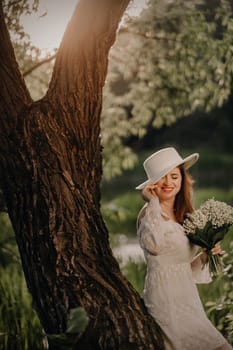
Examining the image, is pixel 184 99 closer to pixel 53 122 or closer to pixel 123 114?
pixel 123 114

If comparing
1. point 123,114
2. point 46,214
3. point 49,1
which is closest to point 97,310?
point 46,214

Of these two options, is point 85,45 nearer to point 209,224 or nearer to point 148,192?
point 148,192

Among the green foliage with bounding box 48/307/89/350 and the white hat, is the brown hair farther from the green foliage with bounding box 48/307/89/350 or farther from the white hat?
the green foliage with bounding box 48/307/89/350

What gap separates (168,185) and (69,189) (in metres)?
0.43

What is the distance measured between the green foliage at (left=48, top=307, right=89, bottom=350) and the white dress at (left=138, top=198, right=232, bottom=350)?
40 cm

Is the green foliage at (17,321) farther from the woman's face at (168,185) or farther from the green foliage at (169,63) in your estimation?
the green foliage at (169,63)

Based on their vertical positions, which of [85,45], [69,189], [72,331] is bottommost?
[72,331]

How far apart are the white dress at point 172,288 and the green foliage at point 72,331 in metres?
0.40

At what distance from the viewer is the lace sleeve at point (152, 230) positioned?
3.33 meters

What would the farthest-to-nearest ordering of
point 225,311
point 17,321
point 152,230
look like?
point 17,321 < point 225,311 < point 152,230

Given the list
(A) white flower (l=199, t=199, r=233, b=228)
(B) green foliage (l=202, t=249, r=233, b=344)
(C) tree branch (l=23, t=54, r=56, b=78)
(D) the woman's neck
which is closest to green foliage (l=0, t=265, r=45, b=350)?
(B) green foliage (l=202, t=249, r=233, b=344)

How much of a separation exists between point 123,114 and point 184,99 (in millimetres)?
791

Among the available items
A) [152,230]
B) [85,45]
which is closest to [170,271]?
[152,230]

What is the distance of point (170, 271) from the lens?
3381mm
